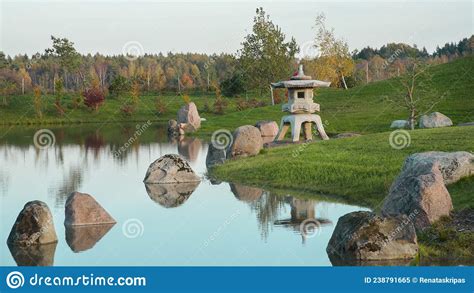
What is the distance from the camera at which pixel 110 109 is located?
3634 inches

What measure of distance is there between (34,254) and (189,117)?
48.0 metres

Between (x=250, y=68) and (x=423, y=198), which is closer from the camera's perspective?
(x=423, y=198)

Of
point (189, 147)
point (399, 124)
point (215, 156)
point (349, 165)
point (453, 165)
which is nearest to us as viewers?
point (453, 165)

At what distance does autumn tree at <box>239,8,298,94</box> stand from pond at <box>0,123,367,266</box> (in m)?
43.8

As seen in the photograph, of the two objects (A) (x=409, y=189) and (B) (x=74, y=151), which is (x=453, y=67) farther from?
(A) (x=409, y=189)

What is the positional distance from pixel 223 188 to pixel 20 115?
6349cm

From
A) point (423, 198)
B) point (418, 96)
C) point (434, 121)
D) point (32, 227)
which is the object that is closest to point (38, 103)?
point (418, 96)

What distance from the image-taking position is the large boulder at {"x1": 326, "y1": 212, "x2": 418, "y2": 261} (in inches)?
611

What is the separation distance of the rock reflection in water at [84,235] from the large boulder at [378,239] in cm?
611

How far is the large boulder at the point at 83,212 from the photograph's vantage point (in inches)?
792

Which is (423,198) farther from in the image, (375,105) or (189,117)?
(189,117)

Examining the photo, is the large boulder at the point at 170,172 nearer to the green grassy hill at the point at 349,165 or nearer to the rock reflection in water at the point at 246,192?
the green grassy hill at the point at 349,165

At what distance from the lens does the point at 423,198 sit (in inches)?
696

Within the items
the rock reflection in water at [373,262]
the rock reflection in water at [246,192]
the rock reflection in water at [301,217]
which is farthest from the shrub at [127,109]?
the rock reflection in water at [373,262]
